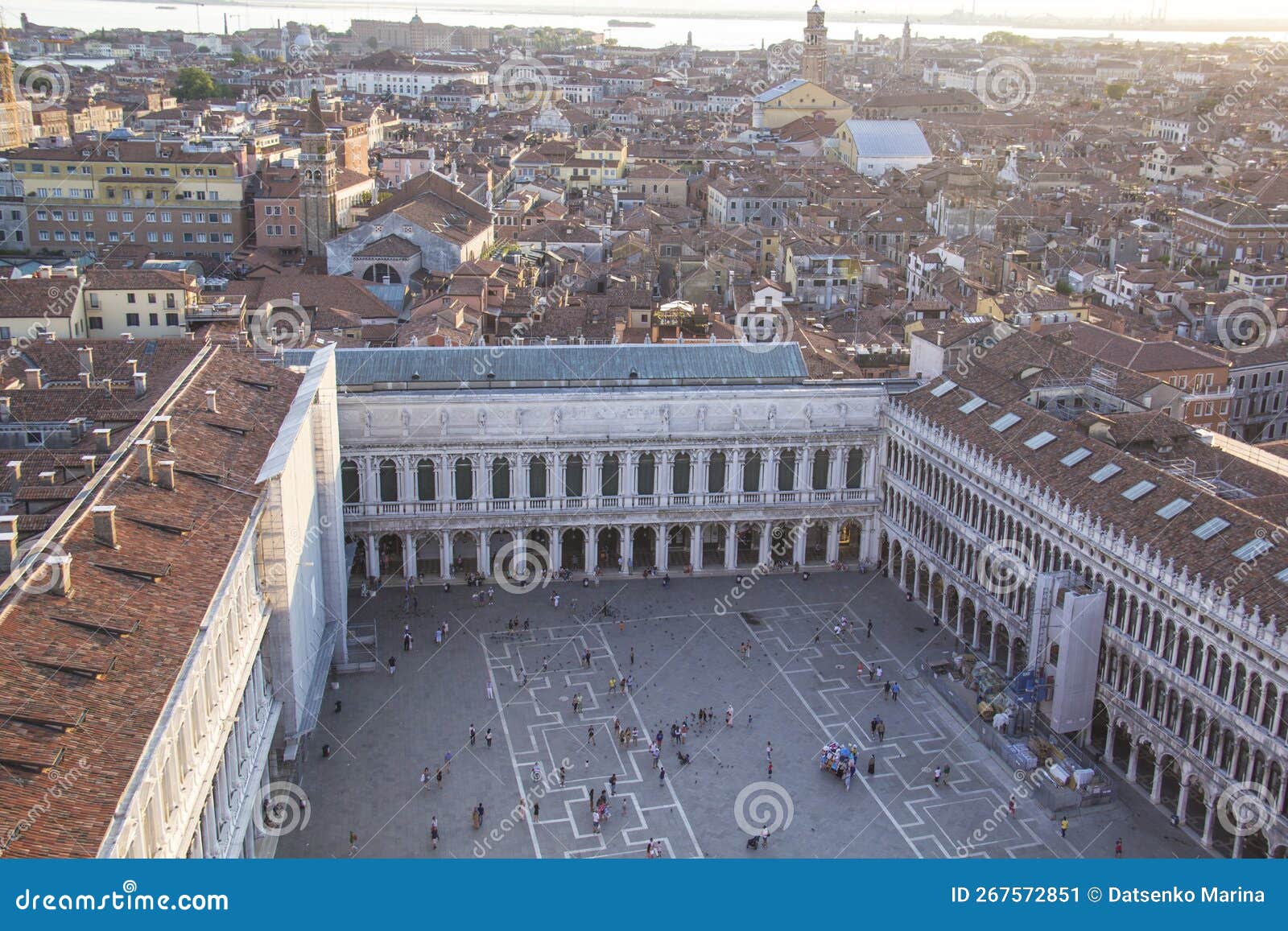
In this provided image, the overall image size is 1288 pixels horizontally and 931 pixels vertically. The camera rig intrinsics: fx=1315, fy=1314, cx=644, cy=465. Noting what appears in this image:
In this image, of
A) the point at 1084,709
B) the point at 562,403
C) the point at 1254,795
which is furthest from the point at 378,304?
the point at 1254,795

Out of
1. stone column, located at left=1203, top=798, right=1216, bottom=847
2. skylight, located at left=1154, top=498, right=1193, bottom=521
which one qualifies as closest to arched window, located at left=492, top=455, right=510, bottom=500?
skylight, located at left=1154, top=498, right=1193, bottom=521

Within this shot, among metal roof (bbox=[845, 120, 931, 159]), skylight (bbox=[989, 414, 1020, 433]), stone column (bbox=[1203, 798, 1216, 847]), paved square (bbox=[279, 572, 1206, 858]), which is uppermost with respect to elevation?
metal roof (bbox=[845, 120, 931, 159])

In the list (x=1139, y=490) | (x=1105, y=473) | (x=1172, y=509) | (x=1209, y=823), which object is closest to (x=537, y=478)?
(x=1105, y=473)

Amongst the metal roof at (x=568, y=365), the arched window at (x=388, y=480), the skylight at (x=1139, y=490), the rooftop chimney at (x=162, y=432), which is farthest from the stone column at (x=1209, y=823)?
the arched window at (x=388, y=480)

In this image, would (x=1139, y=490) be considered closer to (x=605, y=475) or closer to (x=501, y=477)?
(x=605, y=475)

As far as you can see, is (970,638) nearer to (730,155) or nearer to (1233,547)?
(1233,547)

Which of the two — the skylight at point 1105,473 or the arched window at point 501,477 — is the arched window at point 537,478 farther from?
the skylight at point 1105,473

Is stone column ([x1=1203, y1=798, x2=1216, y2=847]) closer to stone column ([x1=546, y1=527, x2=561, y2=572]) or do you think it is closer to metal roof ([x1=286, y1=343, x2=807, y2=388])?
metal roof ([x1=286, y1=343, x2=807, y2=388])

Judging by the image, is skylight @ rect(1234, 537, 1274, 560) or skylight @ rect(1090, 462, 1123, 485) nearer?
skylight @ rect(1234, 537, 1274, 560)
